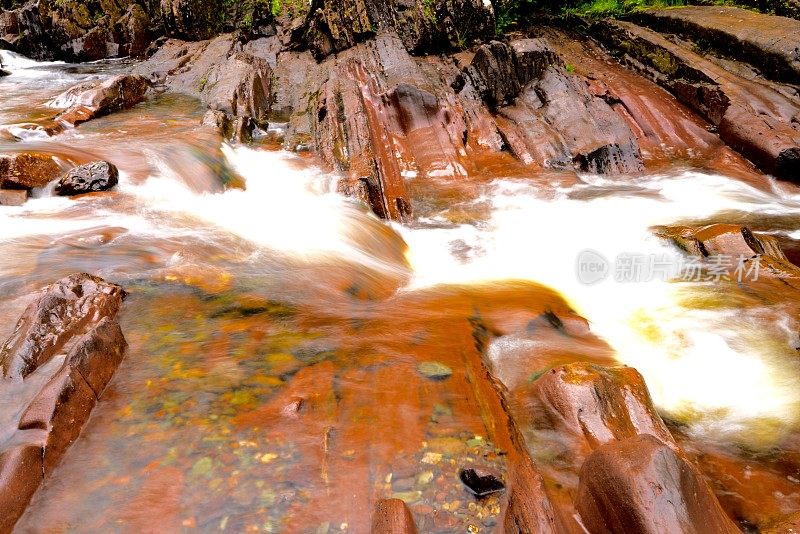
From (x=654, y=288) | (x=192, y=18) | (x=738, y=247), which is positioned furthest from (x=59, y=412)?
(x=192, y=18)

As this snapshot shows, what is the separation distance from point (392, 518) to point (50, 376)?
2.20m

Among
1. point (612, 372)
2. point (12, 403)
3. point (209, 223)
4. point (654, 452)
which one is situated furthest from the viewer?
point (209, 223)

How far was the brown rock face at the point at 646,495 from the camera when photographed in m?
2.34

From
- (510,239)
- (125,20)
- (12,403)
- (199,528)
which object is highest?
(125,20)

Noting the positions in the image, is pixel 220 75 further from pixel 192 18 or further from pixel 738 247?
pixel 738 247

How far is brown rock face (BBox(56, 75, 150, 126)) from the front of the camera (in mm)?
10539

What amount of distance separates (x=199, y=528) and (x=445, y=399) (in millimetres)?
1539

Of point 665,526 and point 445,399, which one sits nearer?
point 665,526

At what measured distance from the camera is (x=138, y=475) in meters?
2.51

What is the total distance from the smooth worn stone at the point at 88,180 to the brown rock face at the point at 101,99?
4527 mm

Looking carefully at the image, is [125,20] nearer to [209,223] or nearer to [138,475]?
[209,223]

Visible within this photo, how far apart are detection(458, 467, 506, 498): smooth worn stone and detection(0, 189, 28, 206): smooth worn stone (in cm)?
667

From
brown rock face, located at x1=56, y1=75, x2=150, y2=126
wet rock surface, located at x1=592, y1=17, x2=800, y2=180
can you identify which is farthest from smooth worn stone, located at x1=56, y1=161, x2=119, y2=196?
wet rock surface, located at x1=592, y1=17, x2=800, y2=180

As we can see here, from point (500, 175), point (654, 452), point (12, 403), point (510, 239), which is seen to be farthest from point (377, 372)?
point (500, 175)
